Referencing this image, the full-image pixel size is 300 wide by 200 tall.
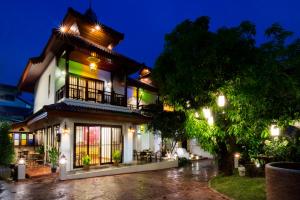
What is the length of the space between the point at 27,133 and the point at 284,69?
1790cm

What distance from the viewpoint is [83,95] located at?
17219 mm

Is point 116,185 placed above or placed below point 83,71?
below

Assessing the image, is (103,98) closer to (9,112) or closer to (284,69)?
(284,69)

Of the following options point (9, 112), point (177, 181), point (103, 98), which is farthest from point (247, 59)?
point (9, 112)

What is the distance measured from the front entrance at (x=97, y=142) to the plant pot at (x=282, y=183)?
35.1 feet

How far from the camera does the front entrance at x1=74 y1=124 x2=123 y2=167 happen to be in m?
15.4

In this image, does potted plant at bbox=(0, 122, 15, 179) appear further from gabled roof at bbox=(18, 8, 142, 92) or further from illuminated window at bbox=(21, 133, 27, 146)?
gabled roof at bbox=(18, 8, 142, 92)

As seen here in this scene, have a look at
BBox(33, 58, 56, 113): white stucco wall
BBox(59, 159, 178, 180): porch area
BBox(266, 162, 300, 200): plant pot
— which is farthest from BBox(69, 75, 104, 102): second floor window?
BBox(266, 162, 300, 200): plant pot

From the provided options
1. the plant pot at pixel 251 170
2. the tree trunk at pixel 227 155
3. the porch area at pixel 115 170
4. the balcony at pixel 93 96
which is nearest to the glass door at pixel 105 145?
the porch area at pixel 115 170

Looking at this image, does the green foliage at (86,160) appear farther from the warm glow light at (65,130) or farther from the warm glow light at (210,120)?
the warm glow light at (210,120)

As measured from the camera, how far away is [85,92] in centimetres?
1716

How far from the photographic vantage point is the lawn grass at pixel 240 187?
9227 mm

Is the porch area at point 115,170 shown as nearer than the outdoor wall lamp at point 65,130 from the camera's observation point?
Yes

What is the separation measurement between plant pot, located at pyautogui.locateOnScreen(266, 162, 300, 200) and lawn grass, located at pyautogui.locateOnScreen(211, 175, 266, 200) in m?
1.74
